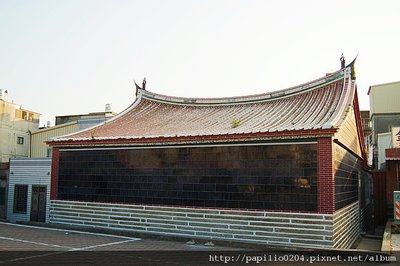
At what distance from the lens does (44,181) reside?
17.1 metres

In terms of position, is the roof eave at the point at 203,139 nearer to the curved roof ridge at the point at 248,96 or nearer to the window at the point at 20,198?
the window at the point at 20,198

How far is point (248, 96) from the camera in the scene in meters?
18.2

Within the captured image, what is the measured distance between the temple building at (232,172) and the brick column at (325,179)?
1.1 inches

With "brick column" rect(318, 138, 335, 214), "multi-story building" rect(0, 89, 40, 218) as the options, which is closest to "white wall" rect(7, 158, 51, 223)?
"multi-story building" rect(0, 89, 40, 218)

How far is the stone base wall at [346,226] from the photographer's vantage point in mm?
11484

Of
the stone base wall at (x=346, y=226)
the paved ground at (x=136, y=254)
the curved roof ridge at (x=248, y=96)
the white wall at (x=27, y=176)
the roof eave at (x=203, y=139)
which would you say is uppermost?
the curved roof ridge at (x=248, y=96)

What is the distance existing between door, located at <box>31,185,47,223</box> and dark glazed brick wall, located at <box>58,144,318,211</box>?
1280 mm

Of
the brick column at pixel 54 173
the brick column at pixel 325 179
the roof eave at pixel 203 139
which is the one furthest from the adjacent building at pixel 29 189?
the brick column at pixel 325 179

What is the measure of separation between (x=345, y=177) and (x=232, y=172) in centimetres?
413

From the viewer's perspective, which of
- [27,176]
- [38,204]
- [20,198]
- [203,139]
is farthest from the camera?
[20,198]

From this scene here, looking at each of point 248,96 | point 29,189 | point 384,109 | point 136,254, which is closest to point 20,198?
point 29,189

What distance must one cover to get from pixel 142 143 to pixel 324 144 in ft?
21.4

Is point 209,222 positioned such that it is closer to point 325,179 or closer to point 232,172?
point 232,172

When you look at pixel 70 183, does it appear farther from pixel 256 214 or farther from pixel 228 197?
pixel 256 214
